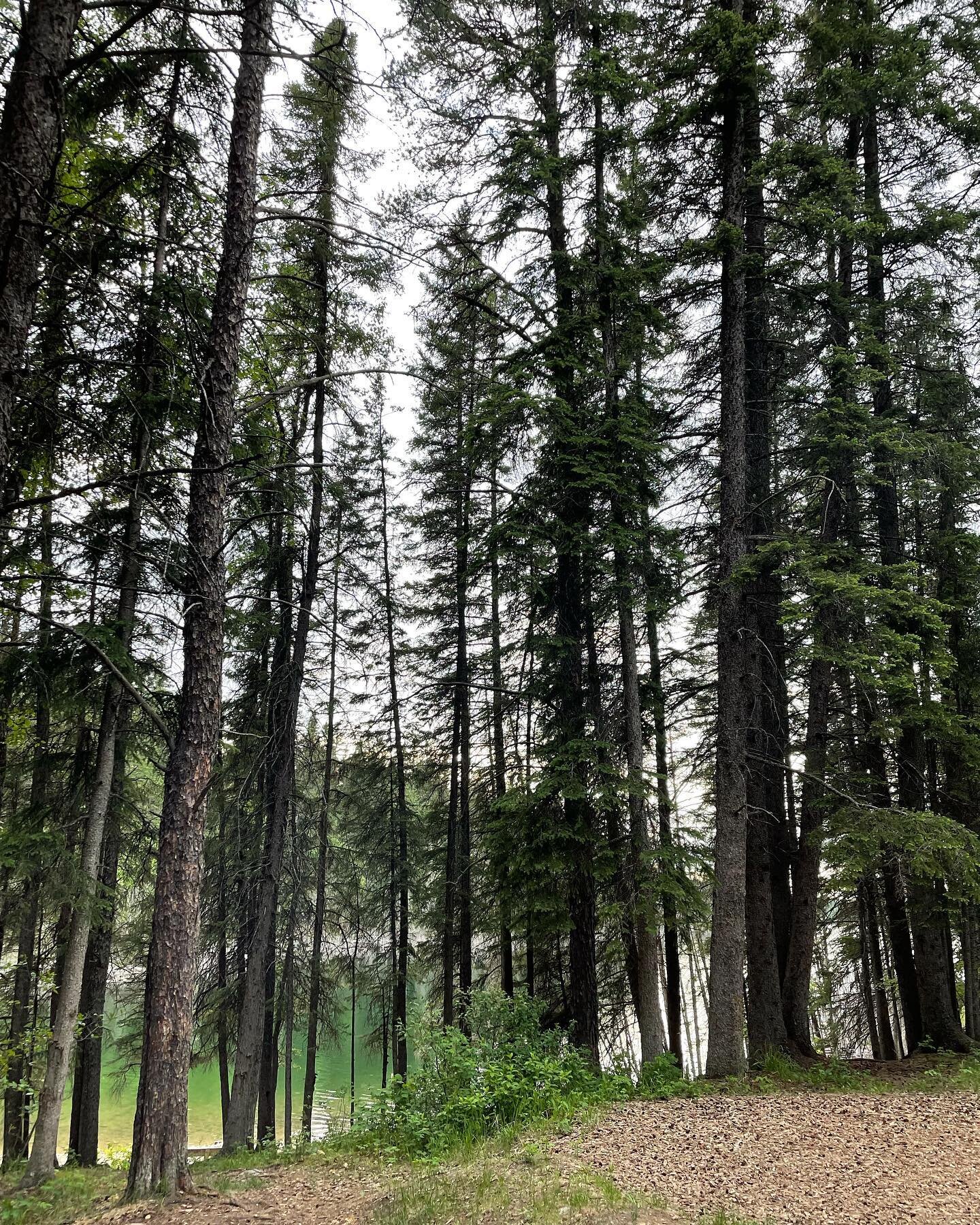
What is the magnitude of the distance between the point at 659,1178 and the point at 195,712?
4894mm

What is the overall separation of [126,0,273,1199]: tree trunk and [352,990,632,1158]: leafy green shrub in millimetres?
2310

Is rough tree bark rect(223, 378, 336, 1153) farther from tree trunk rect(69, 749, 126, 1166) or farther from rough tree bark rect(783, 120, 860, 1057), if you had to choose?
rough tree bark rect(783, 120, 860, 1057)

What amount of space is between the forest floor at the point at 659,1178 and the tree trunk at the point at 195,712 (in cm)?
48

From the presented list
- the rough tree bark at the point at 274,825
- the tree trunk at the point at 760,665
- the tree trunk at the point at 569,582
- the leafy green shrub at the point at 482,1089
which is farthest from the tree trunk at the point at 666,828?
the rough tree bark at the point at 274,825

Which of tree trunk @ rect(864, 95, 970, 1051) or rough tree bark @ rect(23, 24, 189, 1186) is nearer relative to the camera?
rough tree bark @ rect(23, 24, 189, 1186)

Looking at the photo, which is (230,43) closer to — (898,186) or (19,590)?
(19,590)

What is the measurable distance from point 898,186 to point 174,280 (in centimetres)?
1201

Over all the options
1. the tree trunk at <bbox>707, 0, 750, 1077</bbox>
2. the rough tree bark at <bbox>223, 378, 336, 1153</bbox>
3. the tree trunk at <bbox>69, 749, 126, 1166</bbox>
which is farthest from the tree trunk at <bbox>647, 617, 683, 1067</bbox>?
the tree trunk at <bbox>69, 749, 126, 1166</bbox>

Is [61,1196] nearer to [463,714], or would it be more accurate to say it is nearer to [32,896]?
[32,896]

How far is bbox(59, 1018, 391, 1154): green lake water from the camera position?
2730cm

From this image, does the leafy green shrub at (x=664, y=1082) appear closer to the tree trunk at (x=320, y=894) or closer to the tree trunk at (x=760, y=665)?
the tree trunk at (x=760, y=665)

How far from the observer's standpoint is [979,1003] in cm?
1403

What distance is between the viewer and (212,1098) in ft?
121

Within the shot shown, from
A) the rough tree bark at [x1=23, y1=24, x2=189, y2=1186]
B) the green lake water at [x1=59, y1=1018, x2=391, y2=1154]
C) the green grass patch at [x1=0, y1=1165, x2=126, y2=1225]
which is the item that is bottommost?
the green lake water at [x1=59, y1=1018, x2=391, y2=1154]
